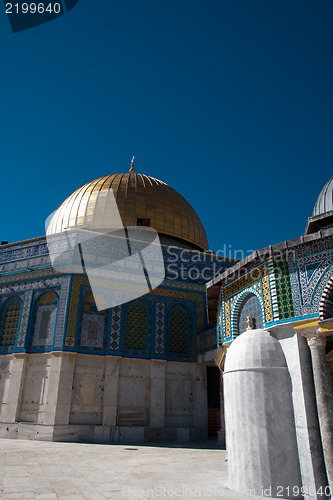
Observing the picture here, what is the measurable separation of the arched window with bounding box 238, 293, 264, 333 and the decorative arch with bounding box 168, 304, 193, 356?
7.14 m

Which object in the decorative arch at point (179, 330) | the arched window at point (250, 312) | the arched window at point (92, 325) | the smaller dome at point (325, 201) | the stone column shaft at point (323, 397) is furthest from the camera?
the decorative arch at point (179, 330)

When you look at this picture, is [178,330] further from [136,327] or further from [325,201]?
[325,201]

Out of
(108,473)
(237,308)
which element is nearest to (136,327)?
(237,308)

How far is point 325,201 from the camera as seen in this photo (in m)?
11.6

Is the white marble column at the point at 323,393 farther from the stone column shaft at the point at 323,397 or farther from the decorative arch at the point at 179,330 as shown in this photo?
the decorative arch at the point at 179,330

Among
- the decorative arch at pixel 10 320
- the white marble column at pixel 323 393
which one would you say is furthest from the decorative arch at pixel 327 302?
the decorative arch at pixel 10 320

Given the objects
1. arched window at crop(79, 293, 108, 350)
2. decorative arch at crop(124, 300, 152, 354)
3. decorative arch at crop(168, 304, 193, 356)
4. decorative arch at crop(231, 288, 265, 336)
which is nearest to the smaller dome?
decorative arch at crop(231, 288, 265, 336)

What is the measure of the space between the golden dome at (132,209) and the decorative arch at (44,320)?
426 centimetres

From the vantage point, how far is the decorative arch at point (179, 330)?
1427 cm

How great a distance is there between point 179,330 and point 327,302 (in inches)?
361

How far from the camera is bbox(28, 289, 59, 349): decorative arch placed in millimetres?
12867

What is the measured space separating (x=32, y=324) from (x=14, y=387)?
205cm

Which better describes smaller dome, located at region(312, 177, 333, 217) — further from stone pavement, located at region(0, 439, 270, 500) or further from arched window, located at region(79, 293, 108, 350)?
arched window, located at region(79, 293, 108, 350)

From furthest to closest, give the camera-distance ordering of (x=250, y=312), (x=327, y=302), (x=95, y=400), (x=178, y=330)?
(x=178, y=330) → (x=95, y=400) → (x=250, y=312) → (x=327, y=302)
